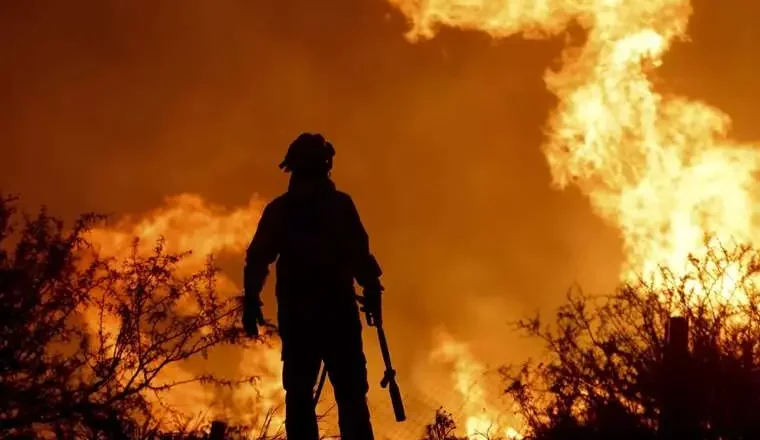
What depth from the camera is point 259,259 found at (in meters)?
7.06

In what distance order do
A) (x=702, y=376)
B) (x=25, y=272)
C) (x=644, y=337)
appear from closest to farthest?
(x=702, y=376) → (x=25, y=272) → (x=644, y=337)

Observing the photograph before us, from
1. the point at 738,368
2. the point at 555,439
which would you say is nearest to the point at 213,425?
the point at 555,439

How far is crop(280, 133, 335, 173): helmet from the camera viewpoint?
23.4ft

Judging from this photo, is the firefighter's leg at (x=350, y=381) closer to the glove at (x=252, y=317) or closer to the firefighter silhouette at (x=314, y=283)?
the firefighter silhouette at (x=314, y=283)

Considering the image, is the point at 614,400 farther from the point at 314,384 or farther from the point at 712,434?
the point at 314,384

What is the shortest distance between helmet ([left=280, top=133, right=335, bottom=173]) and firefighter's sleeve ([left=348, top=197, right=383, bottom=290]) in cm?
48

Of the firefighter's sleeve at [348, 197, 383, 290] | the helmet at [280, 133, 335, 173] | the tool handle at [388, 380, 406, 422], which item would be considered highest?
the helmet at [280, 133, 335, 173]

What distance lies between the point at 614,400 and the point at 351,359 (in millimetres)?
13206

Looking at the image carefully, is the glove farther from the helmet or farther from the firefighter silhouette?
the helmet

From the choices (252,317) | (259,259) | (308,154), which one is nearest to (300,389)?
(252,317)

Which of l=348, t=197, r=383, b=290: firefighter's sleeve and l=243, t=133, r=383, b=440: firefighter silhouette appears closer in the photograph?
l=243, t=133, r=383, b=440: firefighter silhouette

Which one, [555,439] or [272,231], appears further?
[555,439]

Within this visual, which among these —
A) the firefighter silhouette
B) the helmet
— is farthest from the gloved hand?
the helmet

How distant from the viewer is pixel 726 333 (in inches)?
711
